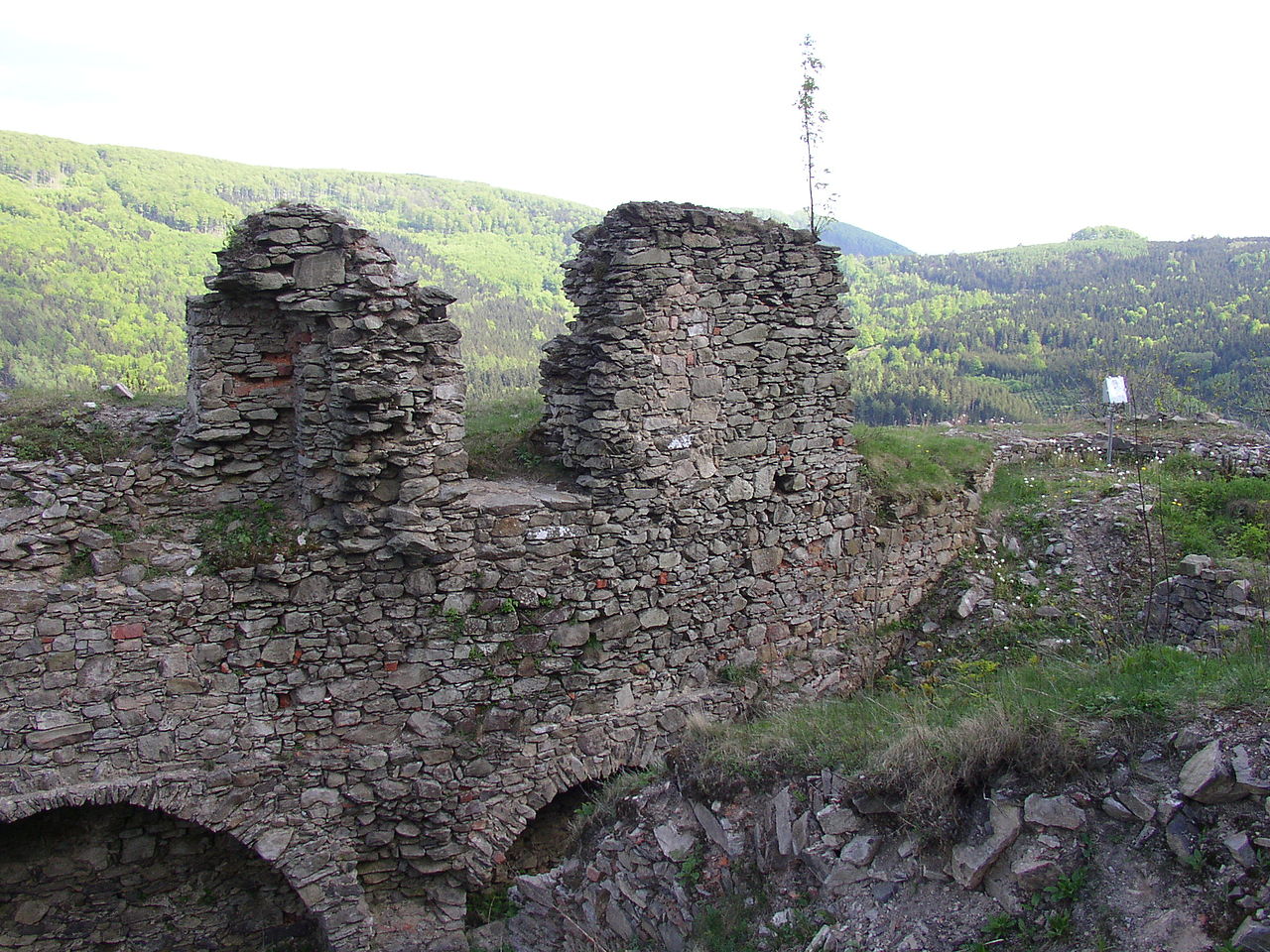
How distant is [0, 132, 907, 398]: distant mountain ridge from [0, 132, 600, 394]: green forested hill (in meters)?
0.16

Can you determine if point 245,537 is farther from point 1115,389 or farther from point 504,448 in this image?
point 1115,389

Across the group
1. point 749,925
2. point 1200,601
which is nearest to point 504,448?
point 749,925

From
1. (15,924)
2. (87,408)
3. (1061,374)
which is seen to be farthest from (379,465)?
(1061,374)

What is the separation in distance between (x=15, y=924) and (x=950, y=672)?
8985mm

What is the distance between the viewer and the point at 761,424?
890 cm

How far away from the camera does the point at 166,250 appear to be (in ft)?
166

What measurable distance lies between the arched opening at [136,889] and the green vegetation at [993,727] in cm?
423

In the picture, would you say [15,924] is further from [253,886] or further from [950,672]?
[950,672]

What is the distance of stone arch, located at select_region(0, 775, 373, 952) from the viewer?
6215 mm

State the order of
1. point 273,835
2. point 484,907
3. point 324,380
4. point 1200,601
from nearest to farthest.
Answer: point 273,835, point 324,380, point 484,907, point 1200,601

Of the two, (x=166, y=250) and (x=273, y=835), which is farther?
(x=166, y=250)

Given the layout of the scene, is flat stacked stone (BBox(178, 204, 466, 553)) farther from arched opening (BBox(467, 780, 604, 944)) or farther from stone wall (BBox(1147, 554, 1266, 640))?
stone wall (BBox(1147, 554, 1266, 640))

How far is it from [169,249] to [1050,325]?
56.7m

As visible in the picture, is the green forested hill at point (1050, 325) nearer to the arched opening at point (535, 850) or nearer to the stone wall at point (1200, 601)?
the stone wall at point (1200, 601)
